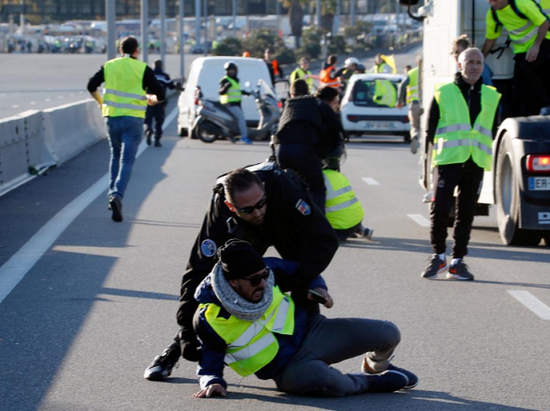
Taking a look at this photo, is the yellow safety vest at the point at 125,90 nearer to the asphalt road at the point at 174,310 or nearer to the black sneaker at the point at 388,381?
the asphalt road at the point at 174,310

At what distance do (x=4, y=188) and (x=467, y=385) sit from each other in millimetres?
10161

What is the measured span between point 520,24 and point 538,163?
6.38ft

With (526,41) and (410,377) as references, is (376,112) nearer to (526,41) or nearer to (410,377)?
(526,41)

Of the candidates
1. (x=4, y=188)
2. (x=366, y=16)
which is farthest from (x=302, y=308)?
(x=366, y=16)

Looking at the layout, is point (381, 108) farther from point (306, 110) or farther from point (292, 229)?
point (292, 229)

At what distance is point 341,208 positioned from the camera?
36.7 feet

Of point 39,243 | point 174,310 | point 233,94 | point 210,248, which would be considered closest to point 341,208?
point 39,243

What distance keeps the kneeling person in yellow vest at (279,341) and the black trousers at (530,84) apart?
6714mm

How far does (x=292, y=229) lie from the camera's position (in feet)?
18.8

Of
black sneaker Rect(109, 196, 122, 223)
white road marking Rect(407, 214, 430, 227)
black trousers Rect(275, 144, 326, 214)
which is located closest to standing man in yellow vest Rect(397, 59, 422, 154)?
white road marking Rect(407, 214, 430, 227)

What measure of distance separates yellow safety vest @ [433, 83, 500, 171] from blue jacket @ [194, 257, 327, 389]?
11.9 feet

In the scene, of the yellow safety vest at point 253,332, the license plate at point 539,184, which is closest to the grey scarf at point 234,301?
the yellow safety vest at point 253,332

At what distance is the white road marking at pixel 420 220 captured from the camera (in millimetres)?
12500

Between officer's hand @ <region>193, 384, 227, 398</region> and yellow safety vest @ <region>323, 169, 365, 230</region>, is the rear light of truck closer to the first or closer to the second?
yellow safety vest @ <region>323, 169, 365, 230</region>
